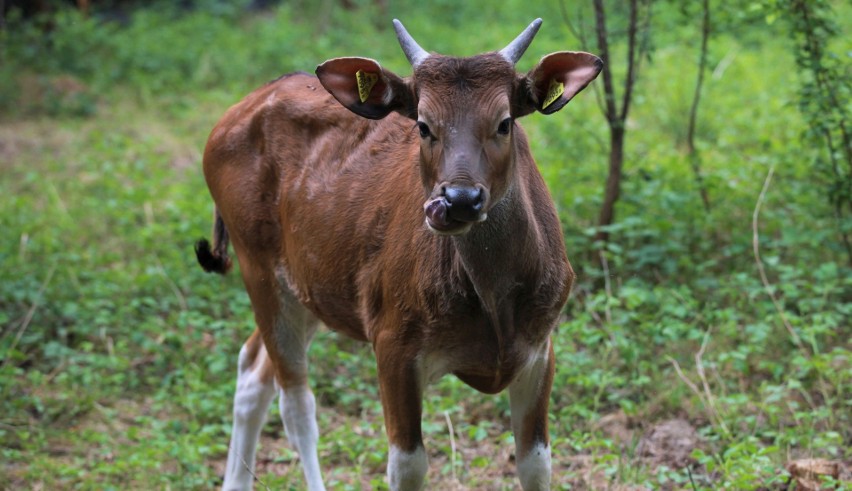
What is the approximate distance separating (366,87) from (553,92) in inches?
29.6

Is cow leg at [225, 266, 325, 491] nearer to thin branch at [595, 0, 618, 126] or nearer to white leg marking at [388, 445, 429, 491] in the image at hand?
white leg marking at [388, 445, 429, 491]

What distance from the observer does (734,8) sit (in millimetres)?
8461

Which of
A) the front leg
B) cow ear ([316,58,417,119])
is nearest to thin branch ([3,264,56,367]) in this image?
the front leg

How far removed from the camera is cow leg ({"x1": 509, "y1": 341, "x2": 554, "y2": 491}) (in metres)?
4.93

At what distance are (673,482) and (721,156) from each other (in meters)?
4.77

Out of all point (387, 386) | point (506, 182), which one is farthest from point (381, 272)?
point (506, 182)

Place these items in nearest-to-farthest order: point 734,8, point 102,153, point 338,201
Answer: point 338,201 → point 734,8 → point 102,153

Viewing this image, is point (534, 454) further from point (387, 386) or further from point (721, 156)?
point (721, 156)

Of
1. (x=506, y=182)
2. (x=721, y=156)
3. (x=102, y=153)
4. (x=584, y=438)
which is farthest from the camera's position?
(x=102, y=153)

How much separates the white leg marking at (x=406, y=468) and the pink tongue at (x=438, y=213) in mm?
1229

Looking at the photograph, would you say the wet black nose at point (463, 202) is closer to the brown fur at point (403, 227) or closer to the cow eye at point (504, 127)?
the brown fur at point (403, 227)

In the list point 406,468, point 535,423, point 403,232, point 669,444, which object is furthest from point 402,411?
point 669,444

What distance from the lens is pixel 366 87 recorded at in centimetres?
457

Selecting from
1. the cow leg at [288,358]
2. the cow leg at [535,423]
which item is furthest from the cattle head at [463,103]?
the cow leg at [288,358]
